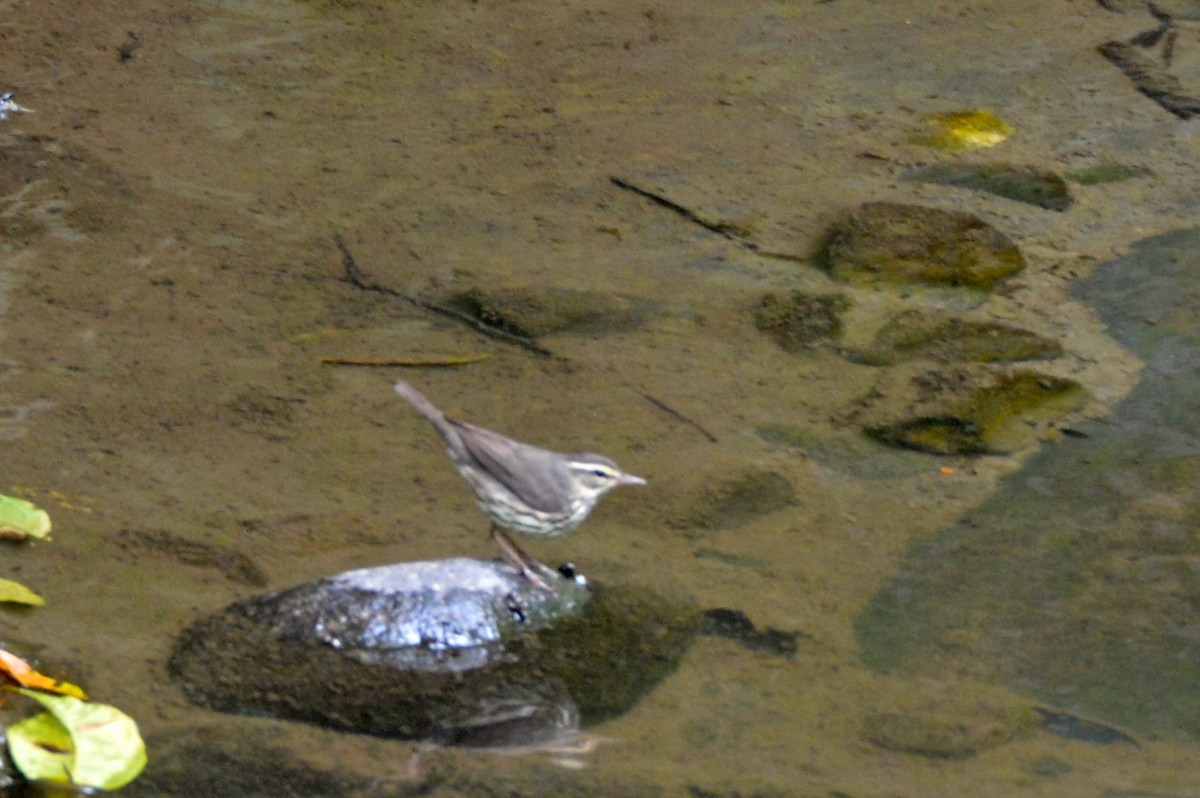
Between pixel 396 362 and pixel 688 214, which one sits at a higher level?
pixel 688 214

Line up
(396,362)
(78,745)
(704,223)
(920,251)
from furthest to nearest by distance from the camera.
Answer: (704,223) → (920,251) → (396,362) → (78,745)

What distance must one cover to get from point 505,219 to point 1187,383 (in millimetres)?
3273

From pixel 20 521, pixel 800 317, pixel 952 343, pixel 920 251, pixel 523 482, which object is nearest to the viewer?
pixel 523 482

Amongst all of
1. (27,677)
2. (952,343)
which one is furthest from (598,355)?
(27,677)

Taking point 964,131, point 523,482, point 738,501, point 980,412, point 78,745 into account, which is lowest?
point 738,501

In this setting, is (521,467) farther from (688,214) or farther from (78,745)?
(688,214)

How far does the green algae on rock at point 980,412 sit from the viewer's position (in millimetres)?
5758

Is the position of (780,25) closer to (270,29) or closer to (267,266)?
(270,29)

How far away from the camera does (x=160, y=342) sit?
6.21 meters

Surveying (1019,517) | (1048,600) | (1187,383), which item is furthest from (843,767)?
(1187,383)

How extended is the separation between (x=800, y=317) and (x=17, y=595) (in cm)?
356

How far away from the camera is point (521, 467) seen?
454cm

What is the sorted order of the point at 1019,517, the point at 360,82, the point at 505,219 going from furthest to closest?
the point at 360,82
the point at 505,219
the point at 1019,517

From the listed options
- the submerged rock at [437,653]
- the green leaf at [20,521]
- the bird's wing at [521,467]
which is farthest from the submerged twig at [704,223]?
the green leaf at [20,521]
